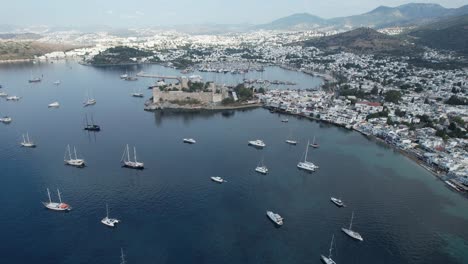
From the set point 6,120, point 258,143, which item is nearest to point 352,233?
point 258,143

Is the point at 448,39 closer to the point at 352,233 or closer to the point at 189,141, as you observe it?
the point at 189,141

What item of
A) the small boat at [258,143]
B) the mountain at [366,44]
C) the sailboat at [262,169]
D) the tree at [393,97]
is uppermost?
the mountain at [366,44]

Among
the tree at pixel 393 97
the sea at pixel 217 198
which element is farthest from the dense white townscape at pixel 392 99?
the sea at pixel 217 198

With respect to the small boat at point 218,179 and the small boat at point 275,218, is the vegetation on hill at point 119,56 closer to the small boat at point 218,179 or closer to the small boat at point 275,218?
the small boat at point 218,179

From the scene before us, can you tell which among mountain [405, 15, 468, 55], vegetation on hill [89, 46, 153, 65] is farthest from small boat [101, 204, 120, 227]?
mountain [405, 15, 468, 55]

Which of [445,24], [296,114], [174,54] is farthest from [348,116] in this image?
[445,24]

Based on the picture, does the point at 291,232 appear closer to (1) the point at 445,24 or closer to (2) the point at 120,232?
(2) the point at 120,232

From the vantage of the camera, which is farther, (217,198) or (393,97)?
(393,97)
